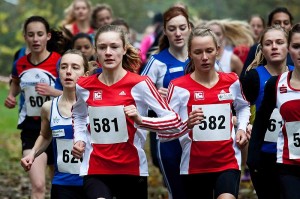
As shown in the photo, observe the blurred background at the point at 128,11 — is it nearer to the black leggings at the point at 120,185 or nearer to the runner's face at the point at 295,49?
the runner's face at the point at 295,49

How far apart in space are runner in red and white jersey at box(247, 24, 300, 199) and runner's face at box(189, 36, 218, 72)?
0.54 m

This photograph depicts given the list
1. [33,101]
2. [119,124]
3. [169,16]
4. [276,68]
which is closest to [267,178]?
[276,68]

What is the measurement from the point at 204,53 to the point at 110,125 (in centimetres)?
106

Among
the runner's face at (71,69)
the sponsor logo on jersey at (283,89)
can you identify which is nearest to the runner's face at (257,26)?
the runner's face at (71,69)

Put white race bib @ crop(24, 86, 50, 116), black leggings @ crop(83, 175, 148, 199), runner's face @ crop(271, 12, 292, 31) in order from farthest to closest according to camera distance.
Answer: runner's face @ crop(271, 12, 292, 31) < white race bib @ crop(24, 86, 50, 116) < black leggings @ crop(83, 175, 148, 199)

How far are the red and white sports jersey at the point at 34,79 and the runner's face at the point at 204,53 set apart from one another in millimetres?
2530

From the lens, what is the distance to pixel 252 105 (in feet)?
29.5

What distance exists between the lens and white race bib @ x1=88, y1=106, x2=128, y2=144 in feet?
25.0

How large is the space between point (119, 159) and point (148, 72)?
2.11 meters

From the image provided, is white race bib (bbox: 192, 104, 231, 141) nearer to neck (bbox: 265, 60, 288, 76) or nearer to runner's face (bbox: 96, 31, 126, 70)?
runner's face (bbox: 96, 31, 126, 70)

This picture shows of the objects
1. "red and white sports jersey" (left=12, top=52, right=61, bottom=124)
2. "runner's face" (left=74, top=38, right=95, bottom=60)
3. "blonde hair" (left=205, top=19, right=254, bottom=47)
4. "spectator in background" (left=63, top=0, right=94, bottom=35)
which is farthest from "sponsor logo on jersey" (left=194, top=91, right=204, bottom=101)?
"spectator in background" (left=63, top=0, right=94, bottom=35)

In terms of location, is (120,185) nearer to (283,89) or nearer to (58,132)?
(58,132)

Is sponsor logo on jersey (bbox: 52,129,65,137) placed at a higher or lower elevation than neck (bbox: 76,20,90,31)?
lower

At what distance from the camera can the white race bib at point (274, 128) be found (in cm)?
842
